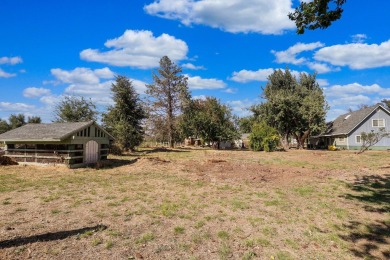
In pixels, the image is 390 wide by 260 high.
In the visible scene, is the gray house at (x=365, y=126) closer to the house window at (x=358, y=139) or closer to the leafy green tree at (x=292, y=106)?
the house window at (x=358, y=139)

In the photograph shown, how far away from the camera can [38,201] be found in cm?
Answer: 984

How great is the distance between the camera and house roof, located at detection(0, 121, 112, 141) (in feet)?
61.7

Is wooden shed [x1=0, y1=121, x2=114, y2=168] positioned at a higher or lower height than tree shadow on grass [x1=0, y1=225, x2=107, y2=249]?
higher

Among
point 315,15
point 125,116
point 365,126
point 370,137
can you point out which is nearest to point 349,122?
point 365,126

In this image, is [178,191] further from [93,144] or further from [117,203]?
[93,144]

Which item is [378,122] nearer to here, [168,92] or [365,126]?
[365,126]

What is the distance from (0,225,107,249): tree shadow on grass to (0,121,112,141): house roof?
13007 mm

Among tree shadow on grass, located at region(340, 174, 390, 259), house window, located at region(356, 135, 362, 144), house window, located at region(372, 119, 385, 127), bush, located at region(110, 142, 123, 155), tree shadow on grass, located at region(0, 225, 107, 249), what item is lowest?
tree shadow on grass, located at region(340, 174, 390, 259)

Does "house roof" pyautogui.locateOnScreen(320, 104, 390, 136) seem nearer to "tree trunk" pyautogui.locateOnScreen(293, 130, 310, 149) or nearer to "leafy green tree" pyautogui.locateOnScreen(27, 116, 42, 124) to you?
"tree trunk" pyautogui.locateOnScreen(293, 130, 310, 149)

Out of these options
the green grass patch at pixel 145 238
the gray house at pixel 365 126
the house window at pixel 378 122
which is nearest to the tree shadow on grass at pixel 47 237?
the green grass patch at pixel 145 238

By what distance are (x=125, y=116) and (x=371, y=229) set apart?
108ft

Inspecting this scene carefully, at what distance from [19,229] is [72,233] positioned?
4.87ft

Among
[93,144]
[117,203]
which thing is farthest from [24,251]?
[93,144]

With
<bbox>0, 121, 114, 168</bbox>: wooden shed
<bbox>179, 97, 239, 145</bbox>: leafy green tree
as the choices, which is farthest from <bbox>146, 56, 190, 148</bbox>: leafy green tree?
<bbox>0, 121, 114, 168</bbox>: wooden shed
